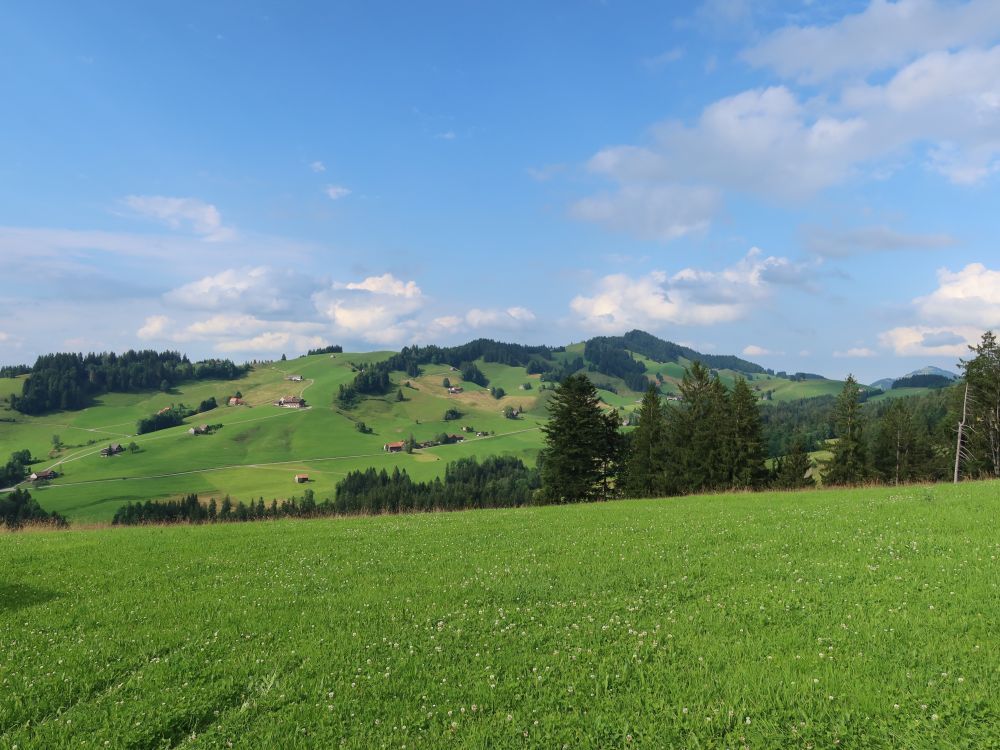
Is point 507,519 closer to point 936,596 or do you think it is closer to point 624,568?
point 624,568

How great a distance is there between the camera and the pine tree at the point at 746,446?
54.3 meters

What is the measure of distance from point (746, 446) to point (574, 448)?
18341mm

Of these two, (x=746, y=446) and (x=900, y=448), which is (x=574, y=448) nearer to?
(x=746, y=446)

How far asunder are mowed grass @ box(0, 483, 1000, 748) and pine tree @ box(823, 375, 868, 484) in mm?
53335

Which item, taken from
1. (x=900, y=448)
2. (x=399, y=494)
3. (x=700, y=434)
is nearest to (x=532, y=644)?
(x=700, y=434)

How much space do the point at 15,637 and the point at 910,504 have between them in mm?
29110

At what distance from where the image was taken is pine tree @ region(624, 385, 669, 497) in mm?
60000

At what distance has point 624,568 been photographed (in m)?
14.7

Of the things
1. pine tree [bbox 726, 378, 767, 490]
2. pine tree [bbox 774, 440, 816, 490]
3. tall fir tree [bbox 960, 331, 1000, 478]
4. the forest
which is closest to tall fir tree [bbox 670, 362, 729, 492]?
pine tree [bbox 726, 378, 767, 490]

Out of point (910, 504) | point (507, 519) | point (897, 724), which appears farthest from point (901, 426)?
point (897, 724)

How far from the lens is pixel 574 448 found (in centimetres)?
5612

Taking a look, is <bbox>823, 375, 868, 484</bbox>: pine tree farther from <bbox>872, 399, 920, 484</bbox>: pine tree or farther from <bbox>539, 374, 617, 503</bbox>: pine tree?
<bbox>539, 374, 617, 503</bbox>: pine tree

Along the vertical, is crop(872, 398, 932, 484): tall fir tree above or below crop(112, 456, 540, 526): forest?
above

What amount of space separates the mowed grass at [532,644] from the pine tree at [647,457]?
139 ft
